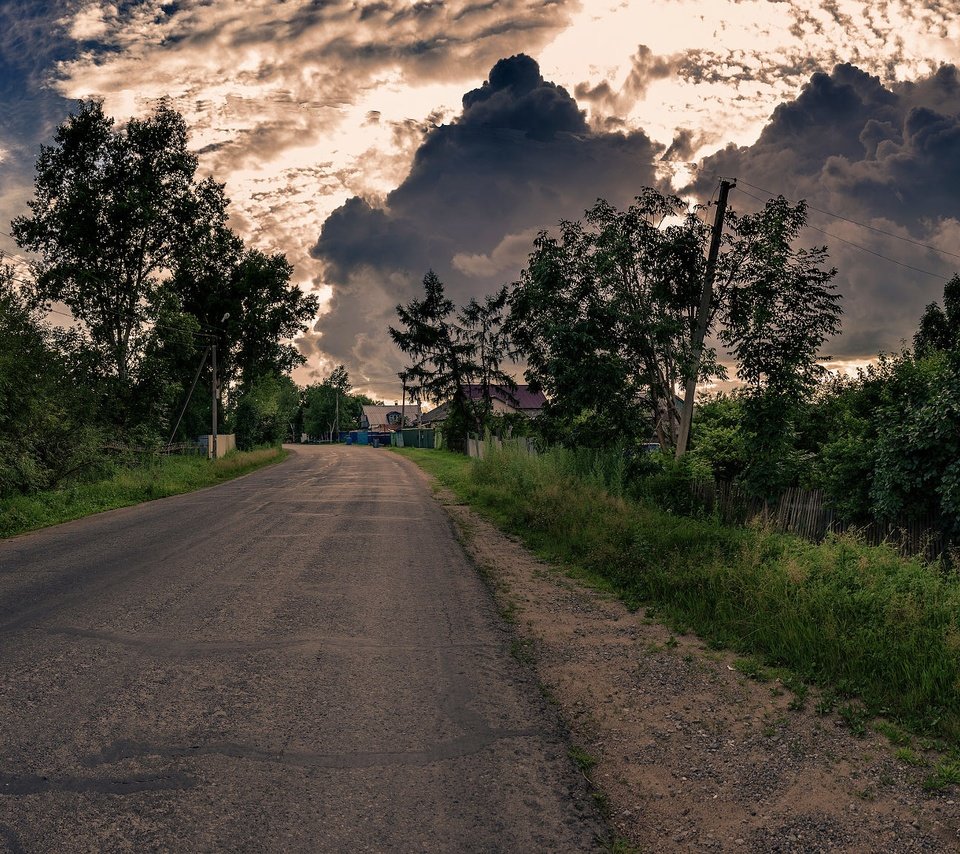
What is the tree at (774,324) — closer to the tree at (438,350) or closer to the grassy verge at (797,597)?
the grassy verge at (797,597)

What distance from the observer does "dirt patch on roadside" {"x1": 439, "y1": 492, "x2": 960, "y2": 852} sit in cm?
342

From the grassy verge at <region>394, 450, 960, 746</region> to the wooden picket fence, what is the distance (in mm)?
1163

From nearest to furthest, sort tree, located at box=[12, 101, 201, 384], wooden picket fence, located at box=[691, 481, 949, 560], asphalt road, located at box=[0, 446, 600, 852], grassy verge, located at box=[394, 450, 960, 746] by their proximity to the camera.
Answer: asphalt road, located at box=[0, 446, 600, 852] < grassy verge, located at box=[394, 450, 960, 746] < wooden picket fence, located at box=[691, 481, 949, 560] < tree, located at box=[12, 101, 201, 384]

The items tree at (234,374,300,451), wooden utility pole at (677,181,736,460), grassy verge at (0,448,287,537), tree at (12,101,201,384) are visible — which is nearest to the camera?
grassy verge at (0,448,287,537)

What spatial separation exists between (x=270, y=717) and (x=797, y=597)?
511cm

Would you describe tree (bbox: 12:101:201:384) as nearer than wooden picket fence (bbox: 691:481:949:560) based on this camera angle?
No

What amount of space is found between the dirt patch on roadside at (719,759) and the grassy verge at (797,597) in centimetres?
46

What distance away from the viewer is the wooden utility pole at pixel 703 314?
60.1ft

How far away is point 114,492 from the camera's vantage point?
2031 cm

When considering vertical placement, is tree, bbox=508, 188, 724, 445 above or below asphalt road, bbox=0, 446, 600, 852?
above

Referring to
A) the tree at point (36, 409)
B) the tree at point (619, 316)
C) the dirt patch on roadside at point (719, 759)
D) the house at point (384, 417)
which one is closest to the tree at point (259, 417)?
the tree at point (36, 409)

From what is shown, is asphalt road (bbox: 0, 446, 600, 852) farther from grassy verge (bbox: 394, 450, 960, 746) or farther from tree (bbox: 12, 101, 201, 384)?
tree (bbox: 12, 101, 201, 384)

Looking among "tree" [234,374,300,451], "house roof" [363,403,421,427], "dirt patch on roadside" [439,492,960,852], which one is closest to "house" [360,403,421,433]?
"house roof" [363,403,421,427]

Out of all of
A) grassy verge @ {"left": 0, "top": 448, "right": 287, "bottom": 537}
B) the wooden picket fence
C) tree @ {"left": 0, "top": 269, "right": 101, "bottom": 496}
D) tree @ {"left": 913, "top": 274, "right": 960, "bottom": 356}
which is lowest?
grassy verge @ {"left": 0, "top": 448, "right": 287, "bottom": 537}
